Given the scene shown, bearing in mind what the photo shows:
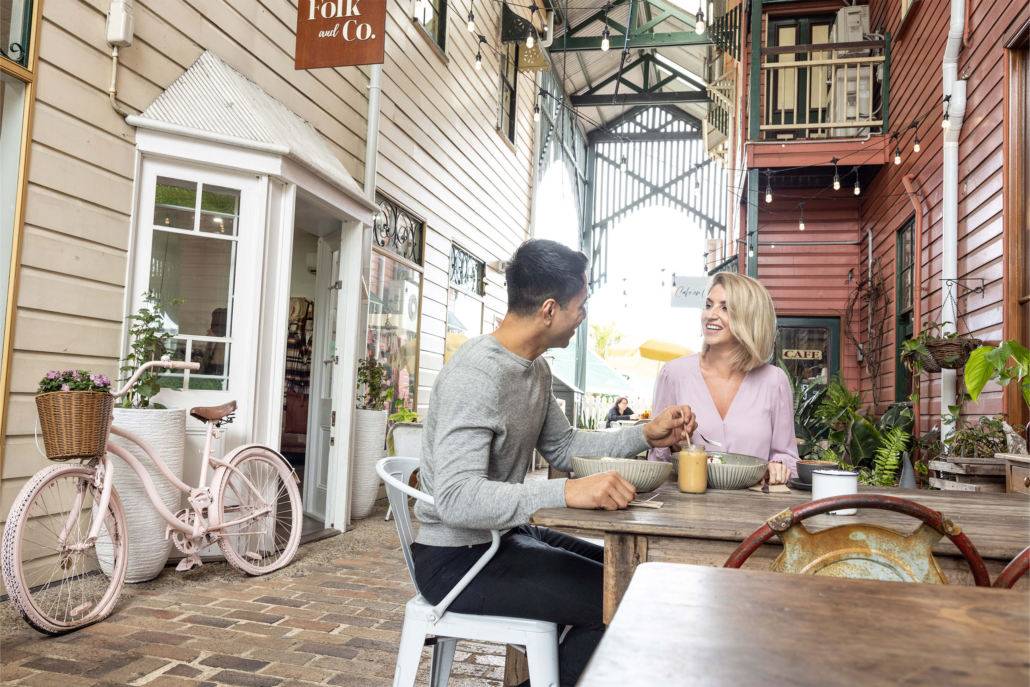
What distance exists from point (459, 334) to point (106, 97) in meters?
5.97

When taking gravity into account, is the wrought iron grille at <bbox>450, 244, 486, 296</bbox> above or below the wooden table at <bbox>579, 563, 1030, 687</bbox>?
above

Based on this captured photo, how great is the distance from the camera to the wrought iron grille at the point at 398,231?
6.72m

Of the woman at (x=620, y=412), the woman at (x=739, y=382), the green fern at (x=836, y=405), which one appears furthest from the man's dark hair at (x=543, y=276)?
the woman at (x=620, y=412)

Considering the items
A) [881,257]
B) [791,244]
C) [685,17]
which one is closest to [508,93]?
[685,17]

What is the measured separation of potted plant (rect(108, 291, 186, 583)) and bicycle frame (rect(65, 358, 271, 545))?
0.05 m

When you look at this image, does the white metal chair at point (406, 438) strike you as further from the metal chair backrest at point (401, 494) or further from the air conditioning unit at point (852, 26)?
the air conditioning unit at point (852, 26)

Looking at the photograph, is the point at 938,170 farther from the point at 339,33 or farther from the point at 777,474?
the point at 777,474

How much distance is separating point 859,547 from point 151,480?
3.27 m

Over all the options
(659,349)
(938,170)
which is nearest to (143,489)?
(938,170)

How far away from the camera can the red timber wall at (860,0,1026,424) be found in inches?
197

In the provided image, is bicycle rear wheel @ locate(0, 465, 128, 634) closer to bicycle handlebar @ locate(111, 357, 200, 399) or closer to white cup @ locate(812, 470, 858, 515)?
bicycle handlebar @ locate(111, 357, 200, 399)

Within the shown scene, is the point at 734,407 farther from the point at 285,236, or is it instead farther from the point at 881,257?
the point at 881,257

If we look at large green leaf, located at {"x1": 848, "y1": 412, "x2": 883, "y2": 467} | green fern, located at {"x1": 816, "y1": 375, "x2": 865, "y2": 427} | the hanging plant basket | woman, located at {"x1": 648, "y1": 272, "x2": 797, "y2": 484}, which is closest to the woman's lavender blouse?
woman, located at {"x1": 648, "y1": 272, "x2": 797, "y2": 484}

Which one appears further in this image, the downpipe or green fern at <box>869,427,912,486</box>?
the downpipe
